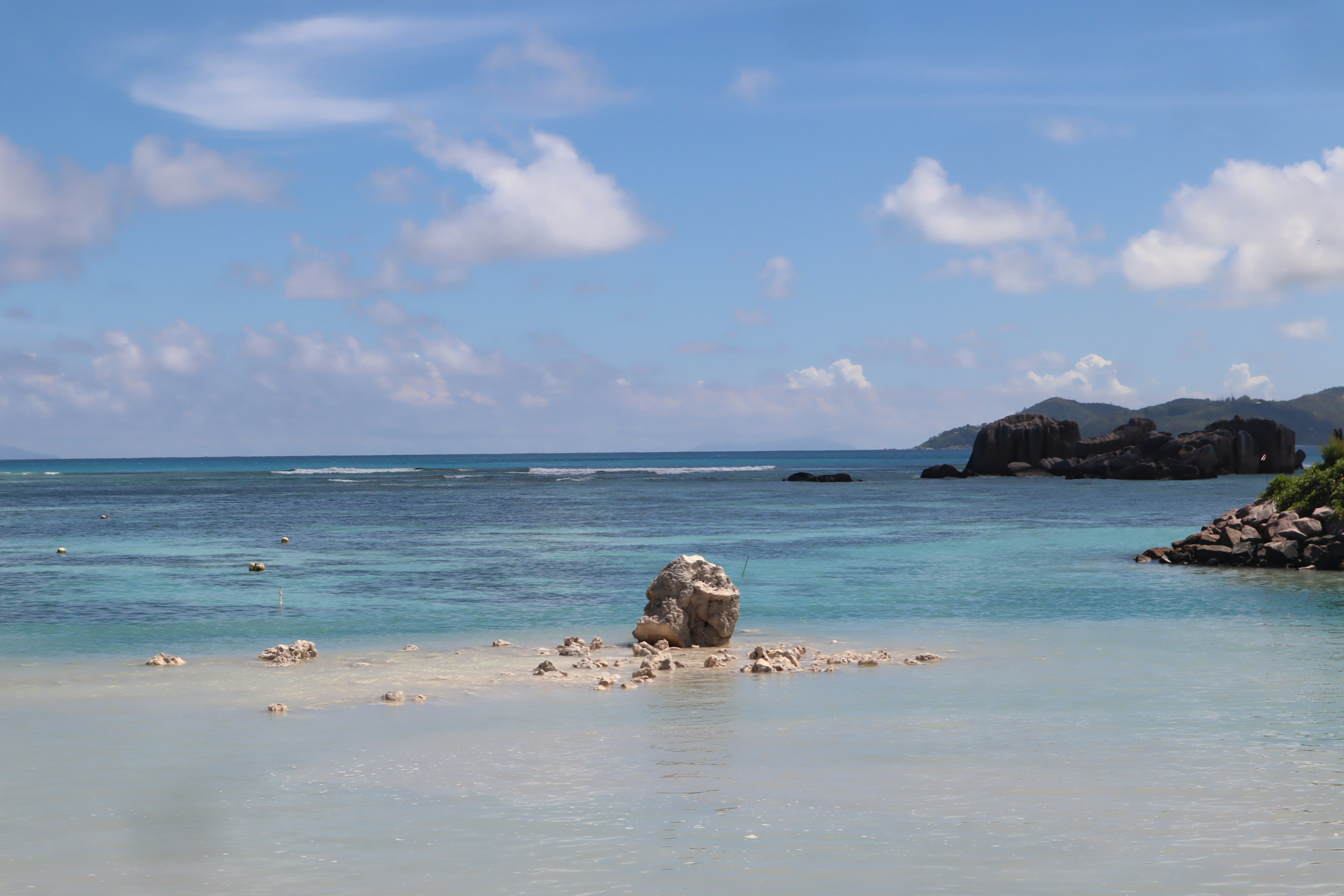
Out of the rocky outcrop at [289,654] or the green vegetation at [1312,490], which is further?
the green vegetation at [1312,490]

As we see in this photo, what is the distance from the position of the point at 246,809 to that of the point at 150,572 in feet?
88.6

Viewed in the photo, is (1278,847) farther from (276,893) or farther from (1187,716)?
(276,893)

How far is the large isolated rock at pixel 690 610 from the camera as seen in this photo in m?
20.8

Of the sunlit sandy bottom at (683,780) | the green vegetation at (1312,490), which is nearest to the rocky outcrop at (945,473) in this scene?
Result: the green vegetation at (1312,490)

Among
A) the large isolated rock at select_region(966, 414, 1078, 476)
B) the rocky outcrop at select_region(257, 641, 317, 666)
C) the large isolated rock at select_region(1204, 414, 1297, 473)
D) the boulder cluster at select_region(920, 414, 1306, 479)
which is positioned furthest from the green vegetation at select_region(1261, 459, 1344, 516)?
the large isolated rock at select_region(1204, 414, 1297, 473)

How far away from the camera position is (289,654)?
1955 cm

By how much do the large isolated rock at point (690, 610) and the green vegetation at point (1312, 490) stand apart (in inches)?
952

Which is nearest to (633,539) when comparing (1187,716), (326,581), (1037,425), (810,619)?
(326,581)

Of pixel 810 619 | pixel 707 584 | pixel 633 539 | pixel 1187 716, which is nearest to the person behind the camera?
pixel 1187 716

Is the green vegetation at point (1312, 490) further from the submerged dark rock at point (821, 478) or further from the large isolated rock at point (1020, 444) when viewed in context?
the large isolated rock at point (1020, 444)

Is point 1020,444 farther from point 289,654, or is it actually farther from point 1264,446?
point 289,654

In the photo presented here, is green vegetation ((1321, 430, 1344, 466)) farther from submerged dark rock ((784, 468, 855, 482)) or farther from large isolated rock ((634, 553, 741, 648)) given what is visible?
submerged dark rock ((784, 468, 855, 482))

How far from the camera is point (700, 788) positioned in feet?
36.3

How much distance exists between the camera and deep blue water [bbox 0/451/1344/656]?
82.0ft
